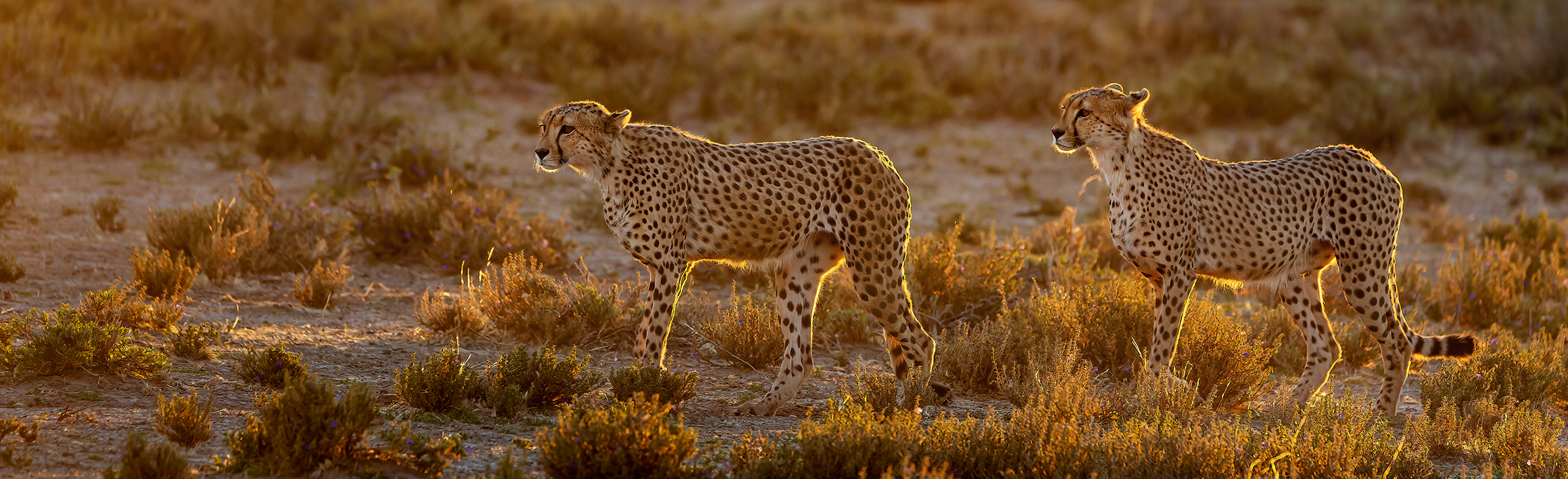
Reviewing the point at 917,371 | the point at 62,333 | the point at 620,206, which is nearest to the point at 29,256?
the point at 62,333

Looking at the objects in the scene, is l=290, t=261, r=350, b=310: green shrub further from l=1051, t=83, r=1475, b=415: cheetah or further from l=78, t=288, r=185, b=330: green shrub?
l=1051, t=83, r=1475, b=415: cheetah

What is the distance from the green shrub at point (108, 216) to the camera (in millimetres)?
9203

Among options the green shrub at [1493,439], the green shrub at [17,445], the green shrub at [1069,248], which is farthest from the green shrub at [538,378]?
the green shrub at [1493,439]

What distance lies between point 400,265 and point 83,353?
3.73 metres

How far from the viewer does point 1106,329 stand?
7.47 m

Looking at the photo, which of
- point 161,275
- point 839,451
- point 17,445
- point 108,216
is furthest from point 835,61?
point 17,445

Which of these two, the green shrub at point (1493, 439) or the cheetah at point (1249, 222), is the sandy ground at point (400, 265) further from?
the cheetah at point (1249, 222)

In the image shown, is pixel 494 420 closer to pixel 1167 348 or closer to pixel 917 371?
pixel 917 371

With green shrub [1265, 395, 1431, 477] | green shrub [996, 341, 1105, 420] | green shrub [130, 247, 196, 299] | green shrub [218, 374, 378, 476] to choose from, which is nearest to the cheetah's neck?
green shrub [996, 341, 1105, 420]

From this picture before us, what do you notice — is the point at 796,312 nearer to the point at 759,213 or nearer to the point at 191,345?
the point at 759,213

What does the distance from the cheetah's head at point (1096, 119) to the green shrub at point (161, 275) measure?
16.9ft

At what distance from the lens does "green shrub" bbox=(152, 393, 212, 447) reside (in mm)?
4992

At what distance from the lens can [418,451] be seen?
4.82 meters

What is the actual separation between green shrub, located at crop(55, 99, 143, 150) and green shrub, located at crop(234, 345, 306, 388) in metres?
6.38
